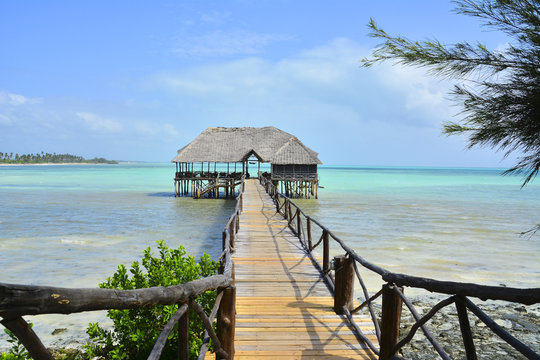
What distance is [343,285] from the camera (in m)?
5.31

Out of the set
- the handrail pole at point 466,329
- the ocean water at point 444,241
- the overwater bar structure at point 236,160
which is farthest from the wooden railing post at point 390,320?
the overwater bar structure at point 236,160

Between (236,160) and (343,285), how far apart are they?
31.0 meters

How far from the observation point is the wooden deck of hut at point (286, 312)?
4.22 metres

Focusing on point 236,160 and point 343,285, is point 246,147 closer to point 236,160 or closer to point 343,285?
point 236,160

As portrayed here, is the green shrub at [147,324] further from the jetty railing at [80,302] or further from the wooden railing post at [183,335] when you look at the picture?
the wooden railing post at [183,335]

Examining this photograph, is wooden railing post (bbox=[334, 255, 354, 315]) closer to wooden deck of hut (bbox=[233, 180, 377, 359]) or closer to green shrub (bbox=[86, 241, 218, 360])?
wooden deck of hut (bbox=[233, 180, 377, 359])

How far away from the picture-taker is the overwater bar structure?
35125mm

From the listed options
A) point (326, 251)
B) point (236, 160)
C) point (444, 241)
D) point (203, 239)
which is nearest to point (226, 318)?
point (326, 251)

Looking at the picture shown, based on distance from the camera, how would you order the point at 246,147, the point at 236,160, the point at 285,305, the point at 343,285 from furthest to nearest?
the point at 246,147
the point at 236,160
the point at 285,305
the point at 343,285

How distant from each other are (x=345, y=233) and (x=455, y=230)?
602cm

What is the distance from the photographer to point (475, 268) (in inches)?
495

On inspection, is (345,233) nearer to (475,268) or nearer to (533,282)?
(475,268)

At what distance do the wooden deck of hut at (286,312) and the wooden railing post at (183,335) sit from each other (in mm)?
1753

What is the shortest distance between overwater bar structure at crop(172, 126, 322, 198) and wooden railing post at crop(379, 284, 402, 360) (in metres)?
29.9
